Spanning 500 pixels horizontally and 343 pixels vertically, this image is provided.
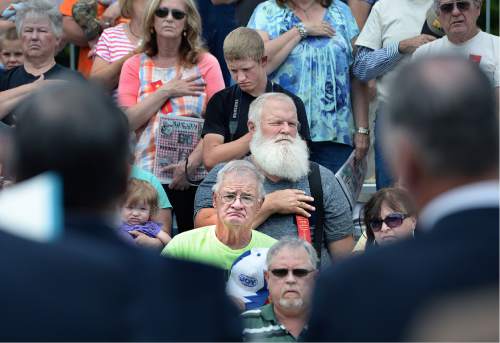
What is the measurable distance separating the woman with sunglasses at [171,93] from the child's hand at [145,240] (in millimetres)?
744

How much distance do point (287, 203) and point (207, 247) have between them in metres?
0.59

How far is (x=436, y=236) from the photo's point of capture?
2.41 metres

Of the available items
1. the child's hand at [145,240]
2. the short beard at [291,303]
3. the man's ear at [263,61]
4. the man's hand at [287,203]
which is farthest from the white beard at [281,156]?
the short beard at [291,303]

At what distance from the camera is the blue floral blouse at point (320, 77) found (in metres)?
7.52

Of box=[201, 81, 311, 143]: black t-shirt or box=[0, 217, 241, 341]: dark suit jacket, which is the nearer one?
box=[0, 217, 241, 341]: dark suit jacket

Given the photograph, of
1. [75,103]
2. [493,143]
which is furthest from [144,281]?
[493,143]

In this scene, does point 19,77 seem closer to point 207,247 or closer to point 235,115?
point 235,115

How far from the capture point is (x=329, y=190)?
689 cm

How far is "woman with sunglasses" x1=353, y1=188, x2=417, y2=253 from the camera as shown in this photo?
259 inches

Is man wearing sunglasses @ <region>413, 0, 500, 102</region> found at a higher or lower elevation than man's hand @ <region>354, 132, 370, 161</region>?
higher

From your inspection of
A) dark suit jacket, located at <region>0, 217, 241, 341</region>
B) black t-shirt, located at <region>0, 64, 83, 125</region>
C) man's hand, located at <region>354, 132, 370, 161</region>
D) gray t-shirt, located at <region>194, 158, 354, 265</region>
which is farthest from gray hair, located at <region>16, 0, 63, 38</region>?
dark suit jacket, located at <region>0, 217, 241, 341</region>

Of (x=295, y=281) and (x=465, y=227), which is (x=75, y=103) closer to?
(x=465, y=227)

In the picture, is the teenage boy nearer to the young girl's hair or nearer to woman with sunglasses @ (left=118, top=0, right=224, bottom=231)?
woman with sunglasses @ (left=118, top=0, right=224, bottom=231)

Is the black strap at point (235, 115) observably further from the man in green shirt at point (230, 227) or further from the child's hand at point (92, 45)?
the child's hand at point (92, 45)
